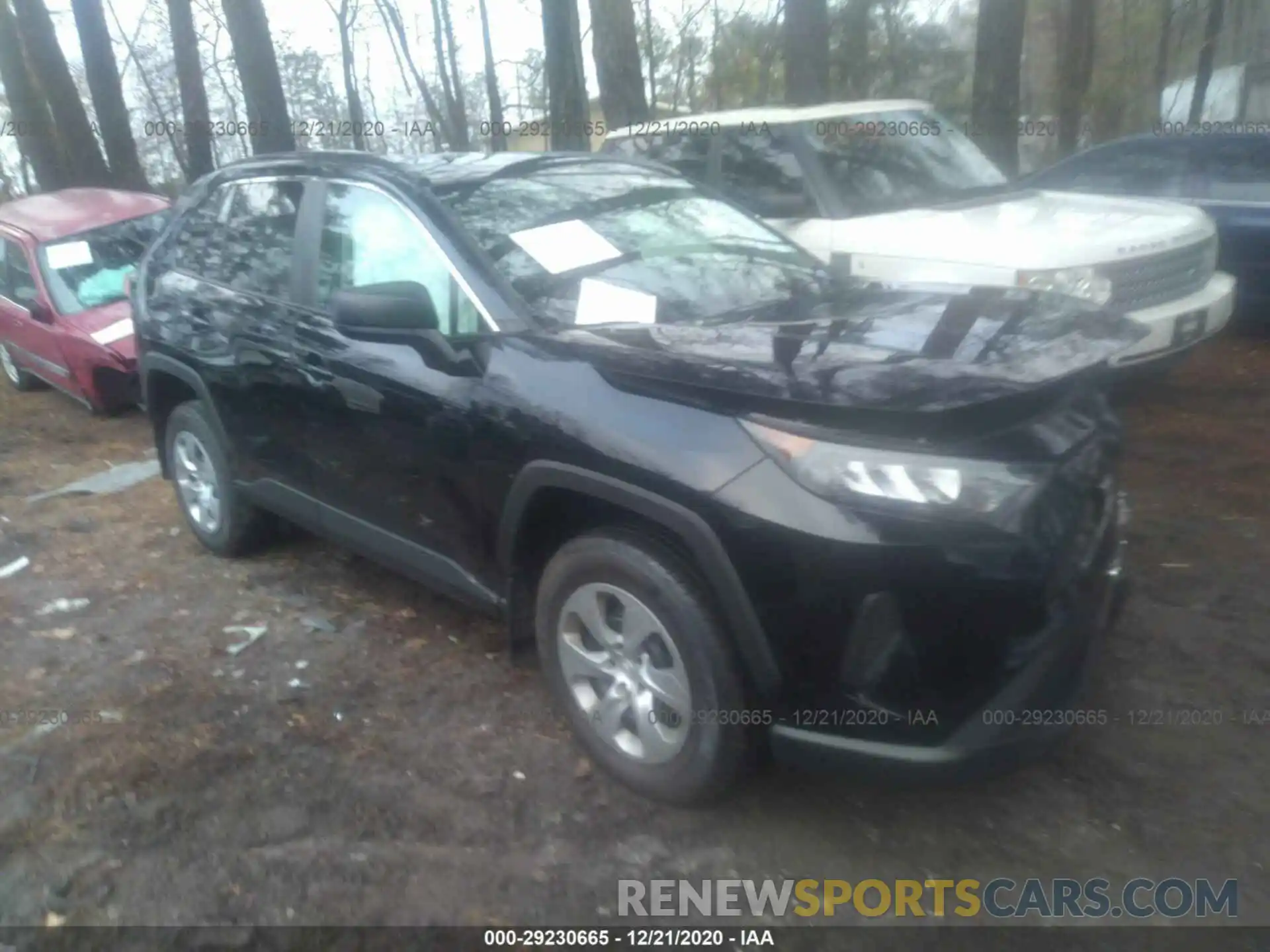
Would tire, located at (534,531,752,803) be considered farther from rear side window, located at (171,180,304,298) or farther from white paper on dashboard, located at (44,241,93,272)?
white paper on dashboard, located at (44,241,93,272)

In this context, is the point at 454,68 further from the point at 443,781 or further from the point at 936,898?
the point at 936,898

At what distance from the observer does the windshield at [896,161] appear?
22.4 feet

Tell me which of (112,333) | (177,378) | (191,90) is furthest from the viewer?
(191,90)

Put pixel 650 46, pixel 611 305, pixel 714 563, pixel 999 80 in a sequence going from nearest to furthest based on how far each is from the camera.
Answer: pixel 714 563 < pixel 611 305 < pixel 999 80 < pixel 650 46

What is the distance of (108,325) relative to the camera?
7973 mm

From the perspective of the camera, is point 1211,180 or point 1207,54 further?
point 1207,54

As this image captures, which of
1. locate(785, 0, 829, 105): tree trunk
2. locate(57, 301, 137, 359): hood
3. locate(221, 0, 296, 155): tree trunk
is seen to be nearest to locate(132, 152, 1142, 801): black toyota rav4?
locate(57, 301, 137, 359): hood

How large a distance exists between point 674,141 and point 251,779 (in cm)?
568

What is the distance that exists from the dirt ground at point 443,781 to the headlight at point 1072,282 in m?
1.12

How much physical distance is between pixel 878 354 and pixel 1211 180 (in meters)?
6.66

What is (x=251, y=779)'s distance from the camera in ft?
11.1

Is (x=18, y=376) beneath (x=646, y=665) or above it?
beneath

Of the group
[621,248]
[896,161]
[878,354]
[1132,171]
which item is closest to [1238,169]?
[1132,171]

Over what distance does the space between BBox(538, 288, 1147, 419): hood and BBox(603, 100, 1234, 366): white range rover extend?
1.79 meters
